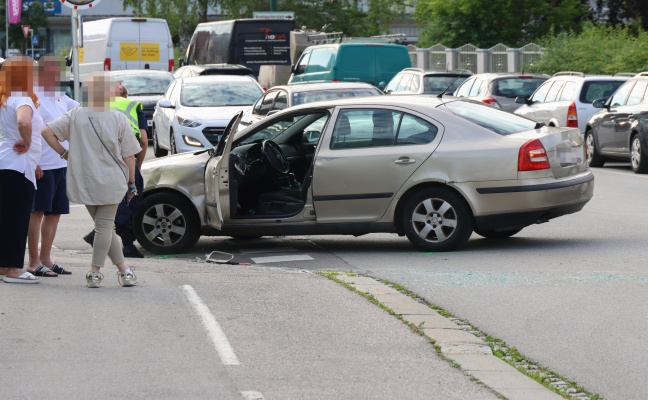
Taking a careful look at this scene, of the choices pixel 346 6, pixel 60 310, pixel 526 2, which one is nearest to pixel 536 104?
pixel 60 310

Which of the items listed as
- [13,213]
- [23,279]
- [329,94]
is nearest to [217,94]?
[329,94]

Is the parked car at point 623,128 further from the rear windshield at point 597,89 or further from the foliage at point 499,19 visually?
the foliage at point 499,19

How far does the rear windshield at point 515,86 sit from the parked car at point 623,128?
4.03 meters

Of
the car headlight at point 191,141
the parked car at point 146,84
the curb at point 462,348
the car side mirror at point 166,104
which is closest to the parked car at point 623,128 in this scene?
the car headlight at point 191,141

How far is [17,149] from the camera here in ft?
30.0

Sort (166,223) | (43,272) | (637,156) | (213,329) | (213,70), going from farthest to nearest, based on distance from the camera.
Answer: (213,70)
(637,156)
(166,223)
(43,272)
(213,329)

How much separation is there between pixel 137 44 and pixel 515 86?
15430 millimetres

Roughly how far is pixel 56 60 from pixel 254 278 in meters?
2.37

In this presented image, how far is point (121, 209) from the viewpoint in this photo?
12008 mm

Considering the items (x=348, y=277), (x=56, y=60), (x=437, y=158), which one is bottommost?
(x=348, y=277)

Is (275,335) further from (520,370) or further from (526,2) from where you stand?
(526,2)

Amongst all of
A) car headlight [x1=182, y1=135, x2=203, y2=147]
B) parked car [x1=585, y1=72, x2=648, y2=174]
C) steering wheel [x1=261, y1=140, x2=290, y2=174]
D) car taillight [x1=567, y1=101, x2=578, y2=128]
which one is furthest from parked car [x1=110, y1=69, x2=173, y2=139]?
steering wheel [x1=261, y1=140, x2=290, y2=174]

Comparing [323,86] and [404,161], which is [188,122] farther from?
[404,161]

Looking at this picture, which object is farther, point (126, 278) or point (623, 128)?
point (623, 128)
